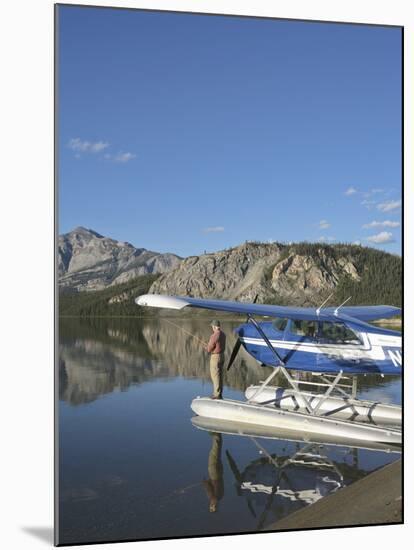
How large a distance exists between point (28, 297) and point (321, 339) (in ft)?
11.9

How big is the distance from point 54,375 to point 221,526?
1.69 metres

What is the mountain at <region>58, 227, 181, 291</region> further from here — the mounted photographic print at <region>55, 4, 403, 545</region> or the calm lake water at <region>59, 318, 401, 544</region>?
the mounted photographic print at <region>55, 4, 403, 545</region>

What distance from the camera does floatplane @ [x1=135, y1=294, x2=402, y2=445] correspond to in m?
6.43

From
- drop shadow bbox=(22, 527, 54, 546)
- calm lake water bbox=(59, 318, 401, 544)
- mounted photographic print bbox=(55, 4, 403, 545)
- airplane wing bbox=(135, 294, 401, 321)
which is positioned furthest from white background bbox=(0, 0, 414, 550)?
airplane wing bbox=(135, 294, 401, 321)

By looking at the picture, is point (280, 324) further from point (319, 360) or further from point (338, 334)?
point (338, 334)

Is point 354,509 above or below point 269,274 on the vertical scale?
below

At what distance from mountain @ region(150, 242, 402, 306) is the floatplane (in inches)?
24.5

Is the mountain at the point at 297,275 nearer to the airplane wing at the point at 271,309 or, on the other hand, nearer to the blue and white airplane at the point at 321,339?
the airplane wing at the point at 271,309

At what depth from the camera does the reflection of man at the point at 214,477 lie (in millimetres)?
5211

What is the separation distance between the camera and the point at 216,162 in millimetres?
8234

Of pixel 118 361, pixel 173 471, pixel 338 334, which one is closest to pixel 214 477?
pixel 173 471

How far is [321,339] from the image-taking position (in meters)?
7.16

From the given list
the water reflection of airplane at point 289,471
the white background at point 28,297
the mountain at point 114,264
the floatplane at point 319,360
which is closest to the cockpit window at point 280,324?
the floatplane at point 319,360

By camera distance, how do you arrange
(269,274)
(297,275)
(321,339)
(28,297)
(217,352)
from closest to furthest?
(28,297) → (321,339) → (217,352) → (297,275) → (269,274)
